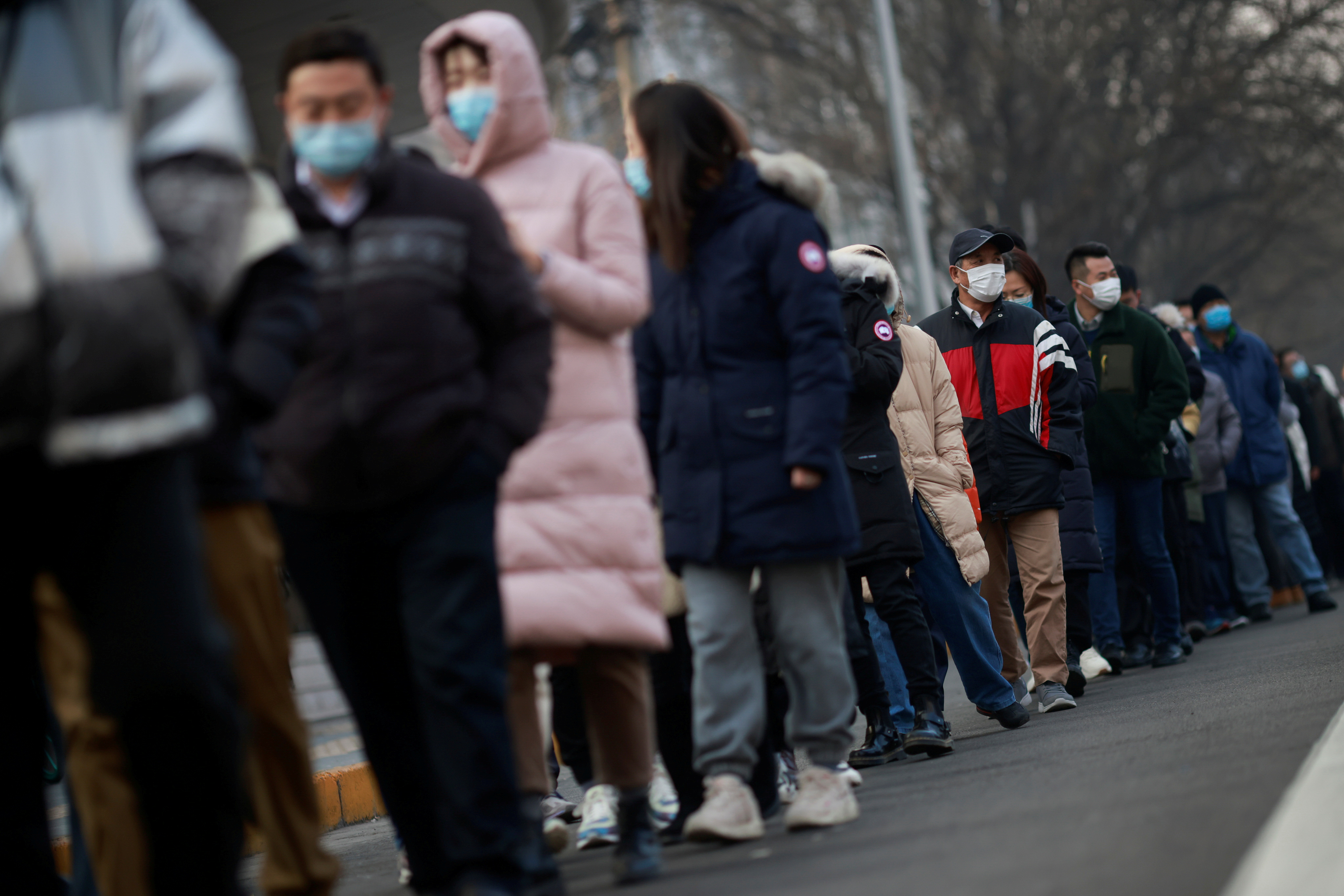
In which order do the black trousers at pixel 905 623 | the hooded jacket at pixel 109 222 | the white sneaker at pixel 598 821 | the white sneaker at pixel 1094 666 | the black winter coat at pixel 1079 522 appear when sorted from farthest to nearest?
the white sneaker at pixel 1094 666 → the black winter coat at pixel 1079 522 → the black trousers at pixel 905 623 → the white sneaker at pixel 598 821 → the hooded jacket at pixel 109 222

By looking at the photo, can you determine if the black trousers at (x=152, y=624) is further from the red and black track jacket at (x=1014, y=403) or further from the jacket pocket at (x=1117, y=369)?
the jacket pocket at (x=1117, y=369)

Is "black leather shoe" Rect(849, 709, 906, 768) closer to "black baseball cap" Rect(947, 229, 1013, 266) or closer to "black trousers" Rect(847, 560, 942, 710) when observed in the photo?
"black trousers" Rect(847, 560, 942, 710)

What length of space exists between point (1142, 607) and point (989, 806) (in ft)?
20.1

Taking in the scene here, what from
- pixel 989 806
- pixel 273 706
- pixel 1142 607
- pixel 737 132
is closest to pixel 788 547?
pixel 989 806

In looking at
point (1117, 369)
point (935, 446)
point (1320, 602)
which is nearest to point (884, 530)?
point (935, 446)

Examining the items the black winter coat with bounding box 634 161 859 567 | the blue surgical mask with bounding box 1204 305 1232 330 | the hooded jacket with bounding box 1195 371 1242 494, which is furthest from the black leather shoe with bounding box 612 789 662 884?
the blue surgical mask with bounding box 1204 305 1232 330

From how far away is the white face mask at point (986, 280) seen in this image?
360 inches

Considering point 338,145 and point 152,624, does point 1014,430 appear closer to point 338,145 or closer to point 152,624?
point 338,145

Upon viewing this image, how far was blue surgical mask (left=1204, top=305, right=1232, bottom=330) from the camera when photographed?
567 inches

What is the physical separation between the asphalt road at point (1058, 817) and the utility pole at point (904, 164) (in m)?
11.9

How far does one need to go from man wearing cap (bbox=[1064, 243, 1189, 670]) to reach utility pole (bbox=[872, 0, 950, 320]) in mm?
8852

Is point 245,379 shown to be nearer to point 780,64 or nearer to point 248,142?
point 248,142

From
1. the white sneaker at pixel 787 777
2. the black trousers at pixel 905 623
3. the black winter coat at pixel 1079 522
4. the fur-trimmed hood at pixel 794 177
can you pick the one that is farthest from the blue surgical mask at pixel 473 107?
the black winter coat at pixel 1079 522

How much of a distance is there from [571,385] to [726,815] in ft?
4.06
